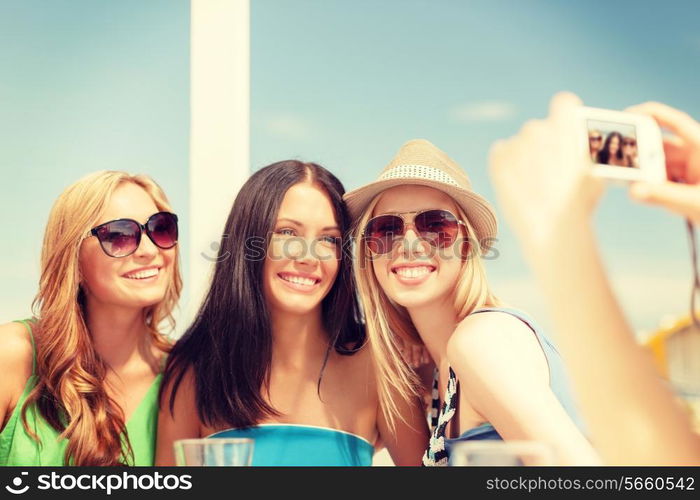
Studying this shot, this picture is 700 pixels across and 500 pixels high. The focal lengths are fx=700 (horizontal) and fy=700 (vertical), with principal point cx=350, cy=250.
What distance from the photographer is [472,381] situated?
2.04 meters

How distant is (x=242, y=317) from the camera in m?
2.72

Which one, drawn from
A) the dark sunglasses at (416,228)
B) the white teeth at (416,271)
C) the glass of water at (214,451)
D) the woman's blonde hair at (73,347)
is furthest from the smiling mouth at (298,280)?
the glass of water at (214,451)

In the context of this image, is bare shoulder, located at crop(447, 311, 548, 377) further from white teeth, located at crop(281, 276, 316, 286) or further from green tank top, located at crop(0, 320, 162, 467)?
green tank top, located at crop(0, 320, 162, 467)

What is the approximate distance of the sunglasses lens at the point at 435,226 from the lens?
8.24ft

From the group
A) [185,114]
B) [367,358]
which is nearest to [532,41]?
[185,114]

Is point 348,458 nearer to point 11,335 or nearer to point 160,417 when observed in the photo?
point 160,417

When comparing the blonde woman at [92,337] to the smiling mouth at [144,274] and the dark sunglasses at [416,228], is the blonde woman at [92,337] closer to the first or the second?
the smiling mouth at [144,274]

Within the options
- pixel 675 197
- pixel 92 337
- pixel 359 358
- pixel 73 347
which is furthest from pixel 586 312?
pixel 92 337

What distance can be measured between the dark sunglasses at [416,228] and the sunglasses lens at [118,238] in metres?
0.89

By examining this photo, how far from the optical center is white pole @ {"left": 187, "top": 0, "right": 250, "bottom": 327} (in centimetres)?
350

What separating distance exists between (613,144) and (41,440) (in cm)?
214

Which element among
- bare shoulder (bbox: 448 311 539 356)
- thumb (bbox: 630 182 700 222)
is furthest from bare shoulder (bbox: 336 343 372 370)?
thumb (bbox: 630 182 700 222)

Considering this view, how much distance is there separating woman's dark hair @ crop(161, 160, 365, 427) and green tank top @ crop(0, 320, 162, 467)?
15 centimetres

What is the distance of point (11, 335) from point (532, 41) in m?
3.86
